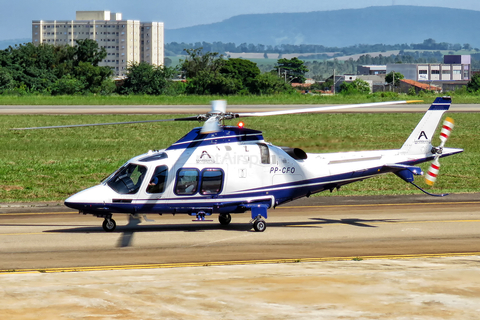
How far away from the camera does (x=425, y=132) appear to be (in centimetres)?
1991

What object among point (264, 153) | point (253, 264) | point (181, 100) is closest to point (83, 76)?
point (181, 100)

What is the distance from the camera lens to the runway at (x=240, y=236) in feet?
52.5

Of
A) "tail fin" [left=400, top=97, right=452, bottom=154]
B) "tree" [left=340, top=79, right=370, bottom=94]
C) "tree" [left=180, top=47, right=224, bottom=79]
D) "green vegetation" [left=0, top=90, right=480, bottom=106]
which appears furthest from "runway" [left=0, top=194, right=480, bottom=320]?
"tree" [left=180, top=47, right=224, bottom=79]

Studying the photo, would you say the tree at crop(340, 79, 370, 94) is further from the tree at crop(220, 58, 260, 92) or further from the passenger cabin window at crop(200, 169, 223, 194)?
the passenger cabin window at crop(200, 169, 223, 194)

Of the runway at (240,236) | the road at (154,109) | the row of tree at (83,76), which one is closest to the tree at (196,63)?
the row of tree at (83,76)

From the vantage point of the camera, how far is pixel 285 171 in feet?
61.5

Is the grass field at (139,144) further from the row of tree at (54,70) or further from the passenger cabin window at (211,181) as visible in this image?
the row of tree at (54,70)

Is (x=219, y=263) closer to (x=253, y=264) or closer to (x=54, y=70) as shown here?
(x=253, y=264)

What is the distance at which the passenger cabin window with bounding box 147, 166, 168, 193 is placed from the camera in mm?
17703

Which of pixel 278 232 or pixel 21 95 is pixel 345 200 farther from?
pixel 21 95

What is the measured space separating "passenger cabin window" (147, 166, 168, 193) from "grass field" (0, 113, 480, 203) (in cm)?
366

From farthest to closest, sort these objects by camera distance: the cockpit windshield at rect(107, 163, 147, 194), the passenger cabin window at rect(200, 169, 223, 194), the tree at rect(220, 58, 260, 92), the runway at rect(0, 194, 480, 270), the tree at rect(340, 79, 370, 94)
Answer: the tree at rect(220, 58, 260, 92) < the tree at rect(340, 79, 370, 94) < the passenger cabin window at rect(200, 169, 223, 194) < the cockpit windshield at rect(107, 163, 147, 194) < the runway at rect(0, 194, 480, 270)

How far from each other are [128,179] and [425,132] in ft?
29.2

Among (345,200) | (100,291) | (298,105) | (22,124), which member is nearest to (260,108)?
(298,105)
